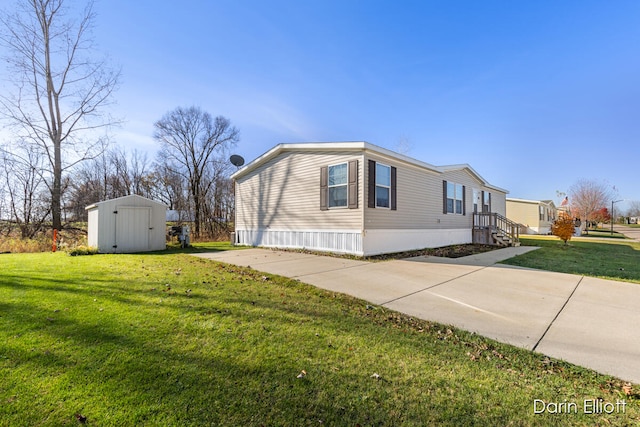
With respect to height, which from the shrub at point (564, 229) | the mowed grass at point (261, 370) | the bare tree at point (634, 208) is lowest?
the mowed grass at point (261, 370)

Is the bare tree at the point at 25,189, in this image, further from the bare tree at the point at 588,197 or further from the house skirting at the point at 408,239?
the bare tree at the point at 588,197

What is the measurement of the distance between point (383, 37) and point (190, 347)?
14297 mm

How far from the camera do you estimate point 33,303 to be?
3.72 m

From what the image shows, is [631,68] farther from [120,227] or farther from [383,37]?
[120,227]

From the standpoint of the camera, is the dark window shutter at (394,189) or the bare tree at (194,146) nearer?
the dark window shutter at (394,189)

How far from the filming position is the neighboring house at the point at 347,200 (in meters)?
9.66

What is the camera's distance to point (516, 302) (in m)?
4.49

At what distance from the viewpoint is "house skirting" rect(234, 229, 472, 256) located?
9.63m

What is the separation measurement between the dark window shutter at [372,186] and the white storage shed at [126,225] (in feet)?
28.6

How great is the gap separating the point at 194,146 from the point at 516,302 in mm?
25046

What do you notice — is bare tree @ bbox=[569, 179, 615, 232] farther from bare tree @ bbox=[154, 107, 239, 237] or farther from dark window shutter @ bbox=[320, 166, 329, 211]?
bare tree @ bbox=[154, 107, 239, 237]

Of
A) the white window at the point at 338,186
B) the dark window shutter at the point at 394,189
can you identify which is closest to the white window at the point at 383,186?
the dark window shutter at the point at 394,189

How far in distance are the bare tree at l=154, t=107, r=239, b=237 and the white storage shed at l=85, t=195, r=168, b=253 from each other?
11.5 m

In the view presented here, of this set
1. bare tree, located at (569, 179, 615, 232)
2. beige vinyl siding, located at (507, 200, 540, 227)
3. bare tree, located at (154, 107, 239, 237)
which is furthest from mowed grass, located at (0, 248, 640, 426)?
bare tree, located at (569, 179, 615, 232)
